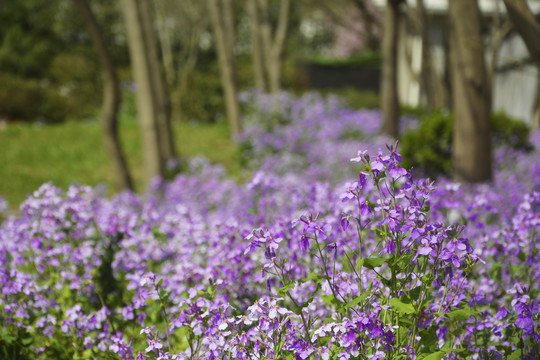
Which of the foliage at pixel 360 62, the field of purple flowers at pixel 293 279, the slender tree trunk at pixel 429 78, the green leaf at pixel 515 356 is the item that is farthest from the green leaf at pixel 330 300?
the foliage at pixel 360 62

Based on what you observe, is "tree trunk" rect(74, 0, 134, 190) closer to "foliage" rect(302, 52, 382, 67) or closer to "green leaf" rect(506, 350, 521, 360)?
"green leaf" rect(506, 350, 521, 360)

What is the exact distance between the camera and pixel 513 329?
106 inches

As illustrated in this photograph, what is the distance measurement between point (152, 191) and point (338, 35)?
37182 mm

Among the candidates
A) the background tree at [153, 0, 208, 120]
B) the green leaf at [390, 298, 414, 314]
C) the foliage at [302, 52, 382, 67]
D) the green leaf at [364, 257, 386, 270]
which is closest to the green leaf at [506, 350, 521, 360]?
the green leaf at [390, 298, 414, 314]

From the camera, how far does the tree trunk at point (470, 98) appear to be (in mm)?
6332

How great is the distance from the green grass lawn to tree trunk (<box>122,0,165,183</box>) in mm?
2395

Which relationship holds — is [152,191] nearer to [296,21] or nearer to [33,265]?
[33,265]

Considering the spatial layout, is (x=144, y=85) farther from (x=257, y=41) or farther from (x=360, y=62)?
(x=360, y=62)

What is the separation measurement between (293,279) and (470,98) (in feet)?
14.2

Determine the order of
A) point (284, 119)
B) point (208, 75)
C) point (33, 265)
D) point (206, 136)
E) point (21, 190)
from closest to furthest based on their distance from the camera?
point (33, 265)
point (21, 190)
point (284, 119)
point (206, 136)
point (208, 75)

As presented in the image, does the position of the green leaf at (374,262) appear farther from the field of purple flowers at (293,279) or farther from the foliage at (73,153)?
the foliage at (73,153)

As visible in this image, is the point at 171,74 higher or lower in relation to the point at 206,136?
higher

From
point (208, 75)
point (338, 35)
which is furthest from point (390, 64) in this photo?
point (338, 35)

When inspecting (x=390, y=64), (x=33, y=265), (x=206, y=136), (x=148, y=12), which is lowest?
(x=206, y=136)
